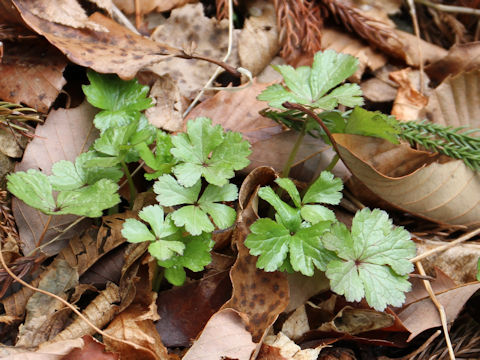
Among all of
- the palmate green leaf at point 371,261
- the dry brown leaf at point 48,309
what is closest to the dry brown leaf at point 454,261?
the palmate green leaf at point 371,261

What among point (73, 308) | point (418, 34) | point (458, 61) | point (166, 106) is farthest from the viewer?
point (418, 34)

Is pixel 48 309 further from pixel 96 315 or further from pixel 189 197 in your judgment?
pixel 189 197

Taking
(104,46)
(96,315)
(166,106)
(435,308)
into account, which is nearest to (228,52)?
(166,106)

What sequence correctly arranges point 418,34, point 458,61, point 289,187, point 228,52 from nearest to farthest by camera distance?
point 289,187 < point 228,52 < point 458,61 < point 418,34

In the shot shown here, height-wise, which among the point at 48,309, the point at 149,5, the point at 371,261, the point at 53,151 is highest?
the point at 149,5

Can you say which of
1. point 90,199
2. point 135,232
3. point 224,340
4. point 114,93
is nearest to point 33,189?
point 90,199

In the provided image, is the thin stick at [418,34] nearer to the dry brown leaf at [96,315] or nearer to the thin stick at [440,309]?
the thin stick at [440,309]

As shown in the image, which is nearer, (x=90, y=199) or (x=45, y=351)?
(x=45, y=351)

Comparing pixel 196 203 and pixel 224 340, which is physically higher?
pixel 196 203
